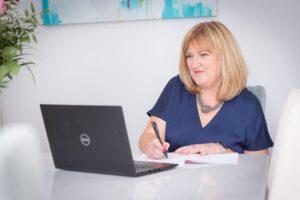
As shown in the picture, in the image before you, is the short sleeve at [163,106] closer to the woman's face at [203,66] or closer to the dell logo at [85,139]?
the woman's face at [203,66]

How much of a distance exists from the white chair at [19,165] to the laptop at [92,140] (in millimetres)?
785

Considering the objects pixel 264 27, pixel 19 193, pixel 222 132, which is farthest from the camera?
pixel 264 27

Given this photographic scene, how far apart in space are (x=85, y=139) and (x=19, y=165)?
0.93m

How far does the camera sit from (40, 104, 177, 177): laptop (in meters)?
1.24

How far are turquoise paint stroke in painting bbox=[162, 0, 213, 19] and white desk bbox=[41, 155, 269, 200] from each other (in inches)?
64.1

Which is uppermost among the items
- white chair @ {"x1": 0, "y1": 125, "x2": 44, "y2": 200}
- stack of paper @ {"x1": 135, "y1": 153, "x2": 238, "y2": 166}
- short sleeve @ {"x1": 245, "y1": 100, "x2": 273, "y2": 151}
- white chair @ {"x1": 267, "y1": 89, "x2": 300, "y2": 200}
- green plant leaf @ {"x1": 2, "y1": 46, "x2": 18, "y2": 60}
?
white chair @ {"x1": 0, "y1": 125, "x2": 44, "y2": 200}

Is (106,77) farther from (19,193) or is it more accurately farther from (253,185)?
(19,193)

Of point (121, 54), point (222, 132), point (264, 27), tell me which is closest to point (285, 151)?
point (222, 132)

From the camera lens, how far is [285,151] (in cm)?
78

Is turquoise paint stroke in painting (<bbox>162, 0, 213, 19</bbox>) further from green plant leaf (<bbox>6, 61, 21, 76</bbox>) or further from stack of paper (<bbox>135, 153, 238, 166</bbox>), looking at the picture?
green plant leaf (<bbox>6, 61, 21, 76</bbox>)

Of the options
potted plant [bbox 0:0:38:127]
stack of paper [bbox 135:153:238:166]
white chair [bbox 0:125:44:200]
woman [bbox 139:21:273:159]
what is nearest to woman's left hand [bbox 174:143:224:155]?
stack of paper [bbox 135:153:238:166]

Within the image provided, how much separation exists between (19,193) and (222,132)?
1.58 m

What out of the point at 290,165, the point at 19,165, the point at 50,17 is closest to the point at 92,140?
the point at 290,165

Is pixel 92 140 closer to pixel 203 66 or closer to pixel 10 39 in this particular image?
pixel 10 39
